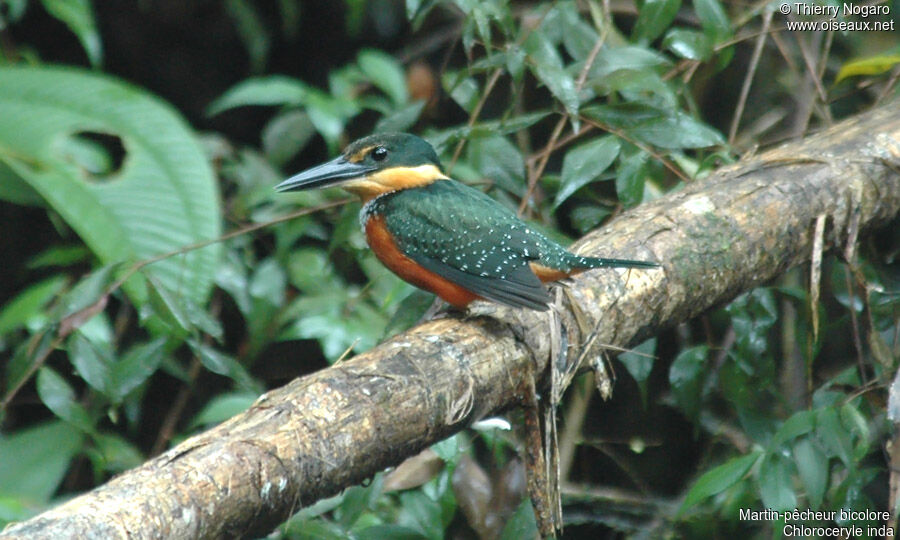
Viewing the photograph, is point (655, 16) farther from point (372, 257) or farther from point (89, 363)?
point (89, 363)

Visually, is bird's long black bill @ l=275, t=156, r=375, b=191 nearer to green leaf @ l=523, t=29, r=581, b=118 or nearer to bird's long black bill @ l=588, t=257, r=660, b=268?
green leaf @ l=523, t=29, r=581, b=118

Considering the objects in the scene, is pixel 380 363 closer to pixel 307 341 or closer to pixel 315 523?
pixel 315 523

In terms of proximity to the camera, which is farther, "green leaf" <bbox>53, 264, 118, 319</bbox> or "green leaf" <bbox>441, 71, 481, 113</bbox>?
"green leaf" <bbox>441, 71, 481, 113</bbox>

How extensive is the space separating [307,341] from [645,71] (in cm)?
249

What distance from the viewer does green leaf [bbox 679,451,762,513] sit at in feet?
6.79

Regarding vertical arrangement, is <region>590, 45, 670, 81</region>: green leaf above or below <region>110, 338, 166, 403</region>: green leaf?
above

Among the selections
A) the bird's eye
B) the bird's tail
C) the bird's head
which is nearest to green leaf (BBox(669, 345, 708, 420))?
the bird's tail

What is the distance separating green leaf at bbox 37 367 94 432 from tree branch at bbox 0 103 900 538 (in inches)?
27.1

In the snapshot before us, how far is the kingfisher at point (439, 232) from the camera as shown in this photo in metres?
2.33

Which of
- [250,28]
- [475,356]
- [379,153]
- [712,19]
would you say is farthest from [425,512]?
[250,28]

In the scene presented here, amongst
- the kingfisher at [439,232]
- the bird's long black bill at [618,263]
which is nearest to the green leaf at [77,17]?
the kingfisher at [439,232]

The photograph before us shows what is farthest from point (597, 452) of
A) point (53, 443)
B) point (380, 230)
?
point (53, 443)

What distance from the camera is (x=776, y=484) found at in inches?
80.2

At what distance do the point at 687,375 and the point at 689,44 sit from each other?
949mm
